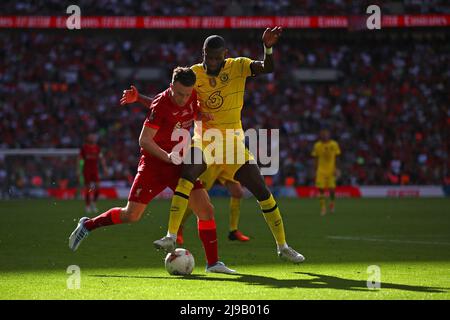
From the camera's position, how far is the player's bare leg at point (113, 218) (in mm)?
9273

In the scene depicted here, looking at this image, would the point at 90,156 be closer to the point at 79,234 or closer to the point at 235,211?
the point at 235,211

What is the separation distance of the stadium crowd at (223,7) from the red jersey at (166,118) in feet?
93.5

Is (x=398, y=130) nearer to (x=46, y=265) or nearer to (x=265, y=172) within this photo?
(x=265, y=172)

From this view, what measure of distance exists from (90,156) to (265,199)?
524 inches

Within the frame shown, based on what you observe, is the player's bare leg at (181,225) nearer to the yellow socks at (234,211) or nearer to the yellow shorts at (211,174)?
the yellow socks at (234,211)

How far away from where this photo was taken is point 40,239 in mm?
13453

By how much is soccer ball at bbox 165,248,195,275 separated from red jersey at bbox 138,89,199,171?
3.63 feet

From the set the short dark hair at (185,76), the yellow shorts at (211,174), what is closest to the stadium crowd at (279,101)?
the yellow shorts at (211,174)

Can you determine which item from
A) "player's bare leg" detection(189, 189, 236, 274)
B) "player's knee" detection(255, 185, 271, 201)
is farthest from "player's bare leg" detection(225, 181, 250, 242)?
"player's bare leg" detection(189, 189, 236, 274)

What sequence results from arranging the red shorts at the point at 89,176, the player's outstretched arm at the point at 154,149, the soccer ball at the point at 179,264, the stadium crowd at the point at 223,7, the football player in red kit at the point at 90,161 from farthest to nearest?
the stadium crowd at the point at 223,7
the red shorts at the point at 89,176
the football player in red kit at the point at 90,161
the player's outstretched arm at the point at 154,149
the soccer ball at the point at 179,264

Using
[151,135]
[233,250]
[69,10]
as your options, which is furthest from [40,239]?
[69,10]

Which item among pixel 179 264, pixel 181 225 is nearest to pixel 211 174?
pixel 179 264

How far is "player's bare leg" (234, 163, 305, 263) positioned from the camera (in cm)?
948
